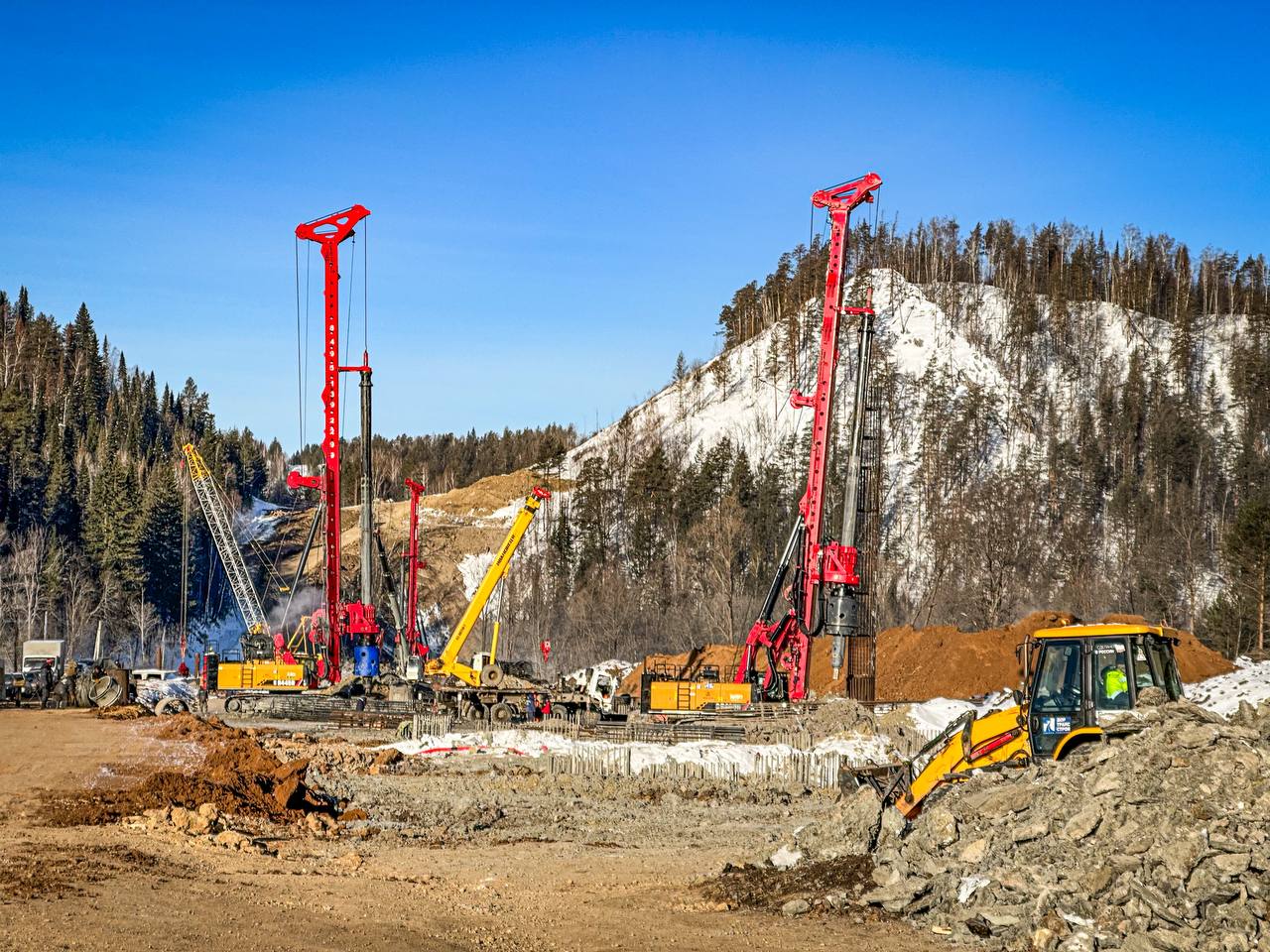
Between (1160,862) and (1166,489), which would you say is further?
(1166,489)

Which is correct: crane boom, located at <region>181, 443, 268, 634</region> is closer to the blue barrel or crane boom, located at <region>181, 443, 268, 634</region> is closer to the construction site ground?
the blue barrel

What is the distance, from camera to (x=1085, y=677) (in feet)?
52.1

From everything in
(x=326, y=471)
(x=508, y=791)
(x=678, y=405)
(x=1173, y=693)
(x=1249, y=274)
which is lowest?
(x=508, y=791)

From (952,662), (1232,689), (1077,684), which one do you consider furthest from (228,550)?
(1077,684)

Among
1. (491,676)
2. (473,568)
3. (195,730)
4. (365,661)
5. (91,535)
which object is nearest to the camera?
(195,730)

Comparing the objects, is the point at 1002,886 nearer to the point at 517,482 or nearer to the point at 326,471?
the point at 326,471

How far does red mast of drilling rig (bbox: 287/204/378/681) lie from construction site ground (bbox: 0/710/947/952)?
19668 mm

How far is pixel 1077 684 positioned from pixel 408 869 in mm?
9306

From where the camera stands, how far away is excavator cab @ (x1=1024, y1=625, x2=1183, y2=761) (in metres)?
15.7

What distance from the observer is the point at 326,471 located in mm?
51125

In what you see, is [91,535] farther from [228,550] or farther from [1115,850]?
[1115,850]

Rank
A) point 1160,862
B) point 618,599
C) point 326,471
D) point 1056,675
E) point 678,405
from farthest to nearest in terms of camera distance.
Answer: point 678,405 < point 618,599 < point 326,471 < point 1056,675 < point 1160,862

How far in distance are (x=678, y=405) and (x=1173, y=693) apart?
10874cm

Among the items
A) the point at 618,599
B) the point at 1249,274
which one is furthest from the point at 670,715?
the point at 1249,274
